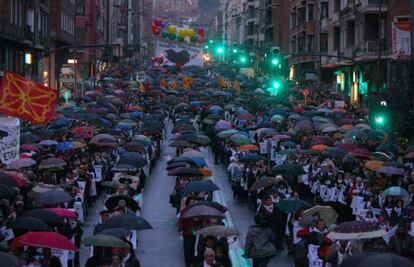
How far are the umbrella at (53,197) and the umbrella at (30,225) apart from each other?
280 centimetres

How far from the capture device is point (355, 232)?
12.1m

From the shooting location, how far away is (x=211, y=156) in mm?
40250

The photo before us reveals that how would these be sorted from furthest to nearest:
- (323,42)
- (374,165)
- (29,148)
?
(323,42)
(29,148)
(374,165)

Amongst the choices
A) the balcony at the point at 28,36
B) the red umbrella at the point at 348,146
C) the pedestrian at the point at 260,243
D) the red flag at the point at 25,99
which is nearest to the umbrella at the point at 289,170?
the red umbrella at the point at 348,146

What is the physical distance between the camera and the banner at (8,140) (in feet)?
69.4

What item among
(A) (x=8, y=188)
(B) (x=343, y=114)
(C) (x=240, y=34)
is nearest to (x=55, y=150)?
(A) (x=8, y=188)

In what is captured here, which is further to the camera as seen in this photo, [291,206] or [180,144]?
[180,144]

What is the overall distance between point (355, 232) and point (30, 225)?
4.17 metres

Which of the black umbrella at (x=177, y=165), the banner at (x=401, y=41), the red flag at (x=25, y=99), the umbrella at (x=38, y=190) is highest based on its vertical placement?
the banner at (x=401, y=41)

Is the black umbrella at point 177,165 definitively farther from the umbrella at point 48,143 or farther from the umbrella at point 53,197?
the umbrella at point 53,197

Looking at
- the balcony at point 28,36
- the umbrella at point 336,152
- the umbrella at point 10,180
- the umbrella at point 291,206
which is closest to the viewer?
the umbrella at point 291,206

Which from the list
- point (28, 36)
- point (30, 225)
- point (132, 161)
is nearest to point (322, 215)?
point (30, 225)

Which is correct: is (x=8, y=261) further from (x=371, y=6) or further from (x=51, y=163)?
(x=371, y=6)

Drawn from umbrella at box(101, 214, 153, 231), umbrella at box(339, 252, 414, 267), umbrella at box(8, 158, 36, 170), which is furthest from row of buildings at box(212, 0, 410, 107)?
umbrella at box(339, 252, 414, 267)
